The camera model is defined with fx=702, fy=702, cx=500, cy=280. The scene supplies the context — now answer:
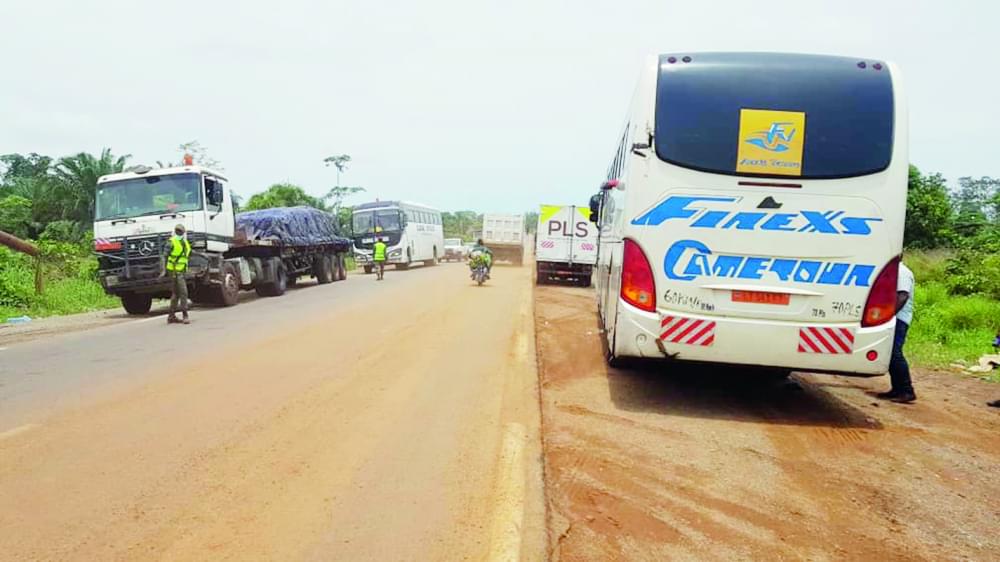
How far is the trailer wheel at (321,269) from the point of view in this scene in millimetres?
24172

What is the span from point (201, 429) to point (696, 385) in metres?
5.00

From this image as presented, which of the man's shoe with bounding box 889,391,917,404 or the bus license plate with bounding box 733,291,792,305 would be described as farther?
the man's shoe with bounding box 889,391,917,404

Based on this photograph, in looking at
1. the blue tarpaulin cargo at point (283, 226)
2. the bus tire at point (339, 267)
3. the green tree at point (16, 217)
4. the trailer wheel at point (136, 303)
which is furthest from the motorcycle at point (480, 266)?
the green tree at point (16, 217)

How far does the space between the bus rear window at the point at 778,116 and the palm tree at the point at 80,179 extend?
29.8m

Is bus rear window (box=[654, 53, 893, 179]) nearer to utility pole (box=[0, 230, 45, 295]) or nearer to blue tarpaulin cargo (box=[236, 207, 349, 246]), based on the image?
utility pole (box=[0, 230, 45, 295])

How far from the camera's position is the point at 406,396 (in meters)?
6.67

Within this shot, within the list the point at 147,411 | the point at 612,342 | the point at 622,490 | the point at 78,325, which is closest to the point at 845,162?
the point at 612,342

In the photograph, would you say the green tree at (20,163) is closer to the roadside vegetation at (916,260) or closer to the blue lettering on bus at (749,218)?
the roadside vegetation at (916,260)

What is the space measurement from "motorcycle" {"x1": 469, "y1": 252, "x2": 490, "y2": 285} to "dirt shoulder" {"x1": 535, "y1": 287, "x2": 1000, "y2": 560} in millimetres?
13671

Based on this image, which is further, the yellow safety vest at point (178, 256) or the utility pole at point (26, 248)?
the utility pole at point (26, 248)

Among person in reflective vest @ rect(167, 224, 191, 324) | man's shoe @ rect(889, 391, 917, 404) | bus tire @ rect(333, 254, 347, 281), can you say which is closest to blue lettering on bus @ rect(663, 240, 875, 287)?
man's shoe @ rect(889, 391, 917, 404)

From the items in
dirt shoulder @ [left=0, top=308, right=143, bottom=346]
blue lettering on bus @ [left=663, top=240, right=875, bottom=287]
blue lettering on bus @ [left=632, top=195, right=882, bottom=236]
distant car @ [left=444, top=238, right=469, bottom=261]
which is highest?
blue lettering on bus @ [left=632, top=195, right=882, bottom=236]

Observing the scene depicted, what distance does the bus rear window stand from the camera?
601 cm

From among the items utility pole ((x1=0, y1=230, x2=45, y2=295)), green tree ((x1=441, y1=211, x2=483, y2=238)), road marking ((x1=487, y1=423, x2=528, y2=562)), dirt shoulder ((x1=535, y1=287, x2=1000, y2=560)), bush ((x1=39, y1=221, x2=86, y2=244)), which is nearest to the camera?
road marking ((x1=487, y1=423, x2=528, y2=562))
